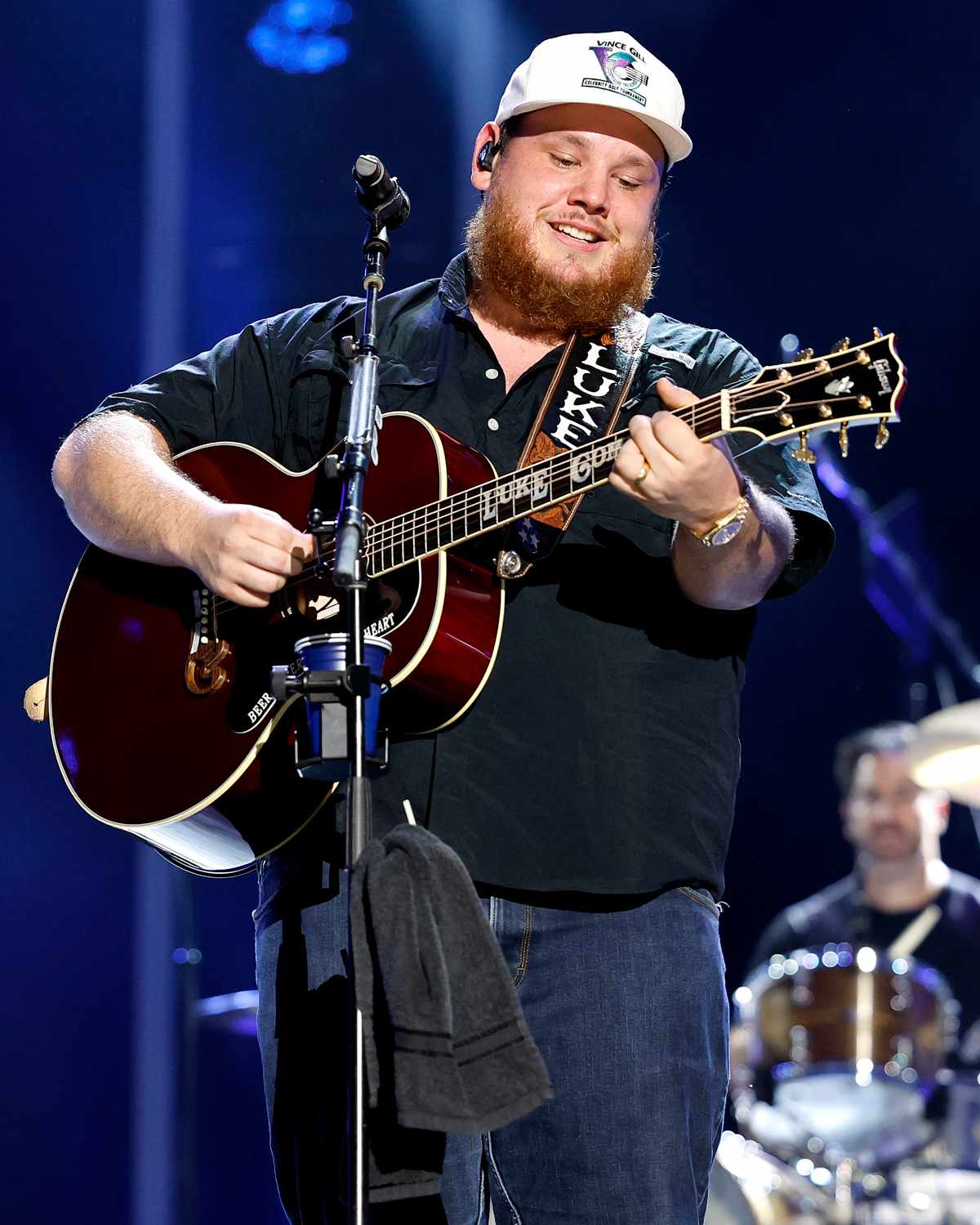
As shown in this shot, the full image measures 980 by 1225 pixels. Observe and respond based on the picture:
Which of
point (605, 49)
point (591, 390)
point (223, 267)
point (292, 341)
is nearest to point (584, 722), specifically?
point (591, 390)

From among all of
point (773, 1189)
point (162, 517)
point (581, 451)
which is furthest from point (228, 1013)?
point (581, 451)

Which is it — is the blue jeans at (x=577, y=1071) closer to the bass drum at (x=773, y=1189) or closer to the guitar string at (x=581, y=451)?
the guitar string at (x=581, y=451)

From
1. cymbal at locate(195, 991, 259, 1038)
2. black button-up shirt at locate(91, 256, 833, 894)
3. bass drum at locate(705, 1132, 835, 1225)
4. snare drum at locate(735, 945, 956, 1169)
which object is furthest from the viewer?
snare drum at locate(735, 945, 956, 1169)

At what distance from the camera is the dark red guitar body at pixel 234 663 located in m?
2.18

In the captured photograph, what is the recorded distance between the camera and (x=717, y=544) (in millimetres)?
2068

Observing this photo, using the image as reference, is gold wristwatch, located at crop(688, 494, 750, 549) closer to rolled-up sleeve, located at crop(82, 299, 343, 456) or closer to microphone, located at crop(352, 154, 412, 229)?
microphone, located at crop(352, 154, 412, 229)

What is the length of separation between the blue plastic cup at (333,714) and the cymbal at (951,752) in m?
Answer: 3.95

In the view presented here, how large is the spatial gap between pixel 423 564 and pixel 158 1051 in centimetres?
282

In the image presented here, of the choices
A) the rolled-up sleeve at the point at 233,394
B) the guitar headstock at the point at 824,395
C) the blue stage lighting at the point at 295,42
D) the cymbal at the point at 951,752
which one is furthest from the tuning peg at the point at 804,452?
the cymbal at the point at 951,752

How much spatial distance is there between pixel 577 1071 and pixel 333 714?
2.21 feet

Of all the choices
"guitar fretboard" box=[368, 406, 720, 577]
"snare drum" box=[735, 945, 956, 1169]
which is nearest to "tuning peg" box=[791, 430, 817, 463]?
"guitar fretboard" box=[368, 406, 720, 577]

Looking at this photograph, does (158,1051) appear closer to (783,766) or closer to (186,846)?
(186,846)

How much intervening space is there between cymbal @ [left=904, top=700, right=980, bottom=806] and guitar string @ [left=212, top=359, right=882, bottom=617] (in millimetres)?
3464

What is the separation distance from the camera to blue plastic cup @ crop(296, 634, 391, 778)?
70.2 inches
